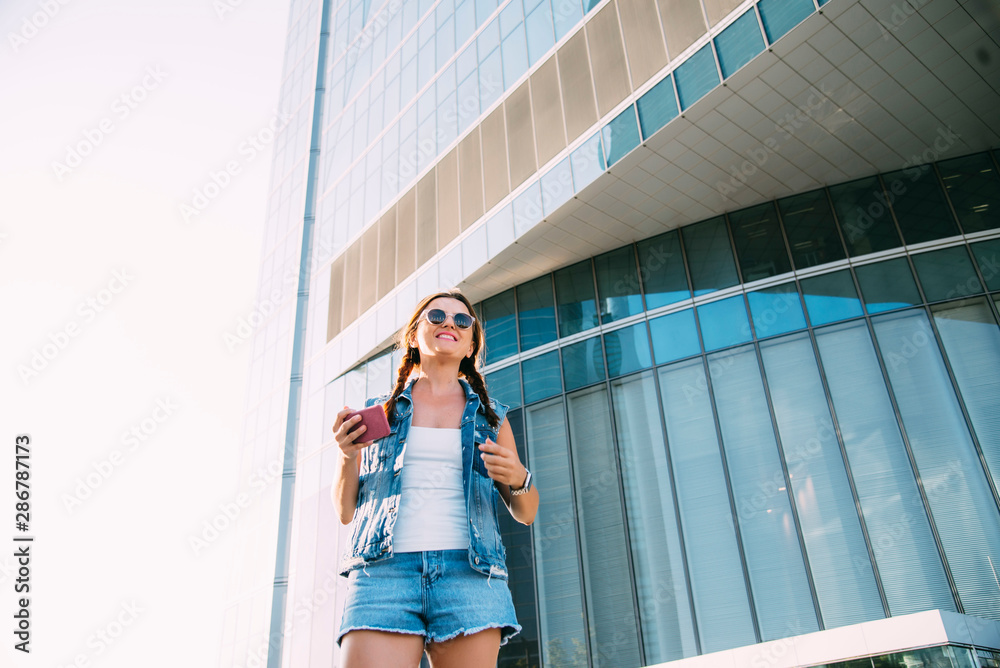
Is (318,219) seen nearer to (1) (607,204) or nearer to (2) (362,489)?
(1) (607,204)

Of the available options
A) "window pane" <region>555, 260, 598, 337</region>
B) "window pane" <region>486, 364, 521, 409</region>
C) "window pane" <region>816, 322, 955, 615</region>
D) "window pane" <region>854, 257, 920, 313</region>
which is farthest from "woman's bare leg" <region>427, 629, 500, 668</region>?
"window pane" <region>486, 364, 521, 409</region>

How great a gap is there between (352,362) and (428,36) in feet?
31.4

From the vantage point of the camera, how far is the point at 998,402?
1060cm

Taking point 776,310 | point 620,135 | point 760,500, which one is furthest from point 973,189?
point 760,500

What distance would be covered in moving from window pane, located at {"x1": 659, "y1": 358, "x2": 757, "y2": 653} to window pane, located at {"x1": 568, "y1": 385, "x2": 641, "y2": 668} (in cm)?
119

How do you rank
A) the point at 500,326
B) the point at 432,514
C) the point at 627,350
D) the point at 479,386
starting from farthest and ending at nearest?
the point at 500,326
the point at 627,350
the point at 479,386
the point at 432,514

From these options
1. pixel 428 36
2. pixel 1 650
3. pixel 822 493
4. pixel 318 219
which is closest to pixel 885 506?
pixel 822 493

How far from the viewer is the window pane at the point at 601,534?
1181cm

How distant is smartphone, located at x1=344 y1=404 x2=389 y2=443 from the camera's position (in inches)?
81.5

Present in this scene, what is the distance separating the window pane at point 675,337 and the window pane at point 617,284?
66 centimetres

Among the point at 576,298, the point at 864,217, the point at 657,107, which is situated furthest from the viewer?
the point at 576,298

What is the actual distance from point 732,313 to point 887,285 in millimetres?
2623

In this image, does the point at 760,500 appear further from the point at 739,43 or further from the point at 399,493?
the point at 399,493

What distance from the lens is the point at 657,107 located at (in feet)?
36.6
